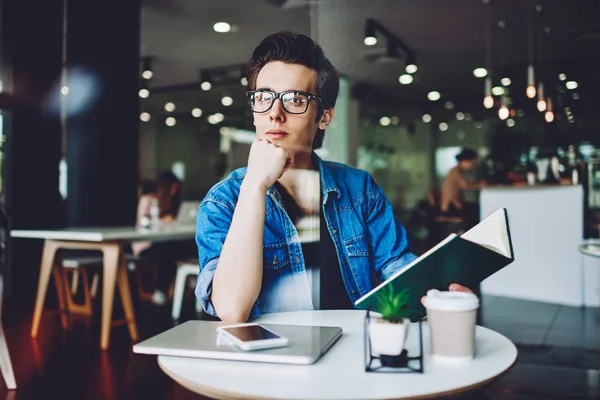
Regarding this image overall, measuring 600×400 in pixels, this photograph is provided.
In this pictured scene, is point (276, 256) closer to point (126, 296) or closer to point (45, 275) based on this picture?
point (126, 296)

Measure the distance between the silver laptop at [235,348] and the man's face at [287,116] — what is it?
0.49 metres

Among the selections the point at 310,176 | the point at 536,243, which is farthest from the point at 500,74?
the point at 310,176

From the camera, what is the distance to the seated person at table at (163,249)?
5141 mm

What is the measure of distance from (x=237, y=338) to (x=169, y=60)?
605 centimetres

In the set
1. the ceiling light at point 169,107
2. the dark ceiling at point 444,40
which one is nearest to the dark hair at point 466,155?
the dark ceiling at point 444,40

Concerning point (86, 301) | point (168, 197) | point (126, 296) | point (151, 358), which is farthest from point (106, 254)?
point (168, 197)

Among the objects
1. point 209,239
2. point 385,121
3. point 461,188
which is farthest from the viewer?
point 385,121

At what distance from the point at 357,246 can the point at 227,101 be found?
25.1 feet

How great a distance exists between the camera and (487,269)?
1.09m

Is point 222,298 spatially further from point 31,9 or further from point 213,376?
point 31,9

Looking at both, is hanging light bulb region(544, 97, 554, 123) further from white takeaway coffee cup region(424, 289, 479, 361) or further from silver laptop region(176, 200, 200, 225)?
white takeaway coffee cup region(424, 289, 479, 361)

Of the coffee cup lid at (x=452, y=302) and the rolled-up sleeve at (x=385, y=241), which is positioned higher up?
the rolled-up sleeve at (x=385, y=241)

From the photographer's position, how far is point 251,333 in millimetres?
1002

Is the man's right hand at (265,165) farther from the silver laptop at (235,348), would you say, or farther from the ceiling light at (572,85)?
the ceiling light at (572,85)
